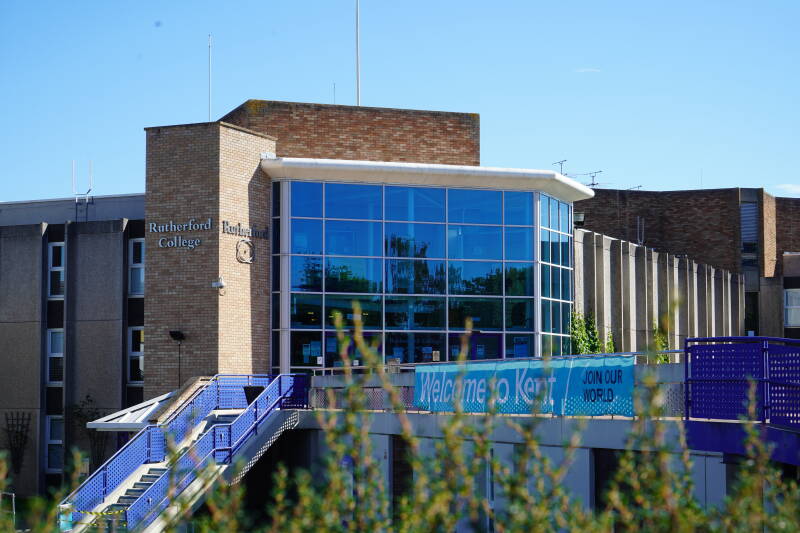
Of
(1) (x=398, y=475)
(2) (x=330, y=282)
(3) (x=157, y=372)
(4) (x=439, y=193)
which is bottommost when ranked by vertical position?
(1) (x=398, y=475)

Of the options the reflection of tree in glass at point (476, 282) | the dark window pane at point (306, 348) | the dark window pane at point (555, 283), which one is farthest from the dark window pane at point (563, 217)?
the dark window pane at point (306, 348)

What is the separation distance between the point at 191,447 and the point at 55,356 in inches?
556

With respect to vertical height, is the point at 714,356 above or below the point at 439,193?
below

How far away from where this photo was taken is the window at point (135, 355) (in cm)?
3225

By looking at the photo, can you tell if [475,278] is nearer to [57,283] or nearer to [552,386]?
[57,283]

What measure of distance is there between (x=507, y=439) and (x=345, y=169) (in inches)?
511

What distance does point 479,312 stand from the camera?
32.6 metres

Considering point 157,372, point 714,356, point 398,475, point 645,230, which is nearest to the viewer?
point 714,356

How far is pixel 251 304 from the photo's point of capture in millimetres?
30938

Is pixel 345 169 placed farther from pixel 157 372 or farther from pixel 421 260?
pixel 157 372

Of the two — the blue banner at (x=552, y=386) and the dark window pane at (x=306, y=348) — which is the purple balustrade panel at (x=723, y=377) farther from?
the dark window pane at (x=306, y=348)

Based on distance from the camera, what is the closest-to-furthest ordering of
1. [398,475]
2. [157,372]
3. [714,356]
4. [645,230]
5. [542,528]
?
1. [542,528]
2. [714,356]
3. [398,475]
4. [157,372]
5. [645,230]

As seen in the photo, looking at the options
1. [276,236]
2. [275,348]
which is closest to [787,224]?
[276,236]

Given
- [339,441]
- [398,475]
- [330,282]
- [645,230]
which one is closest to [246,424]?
[398,475]
